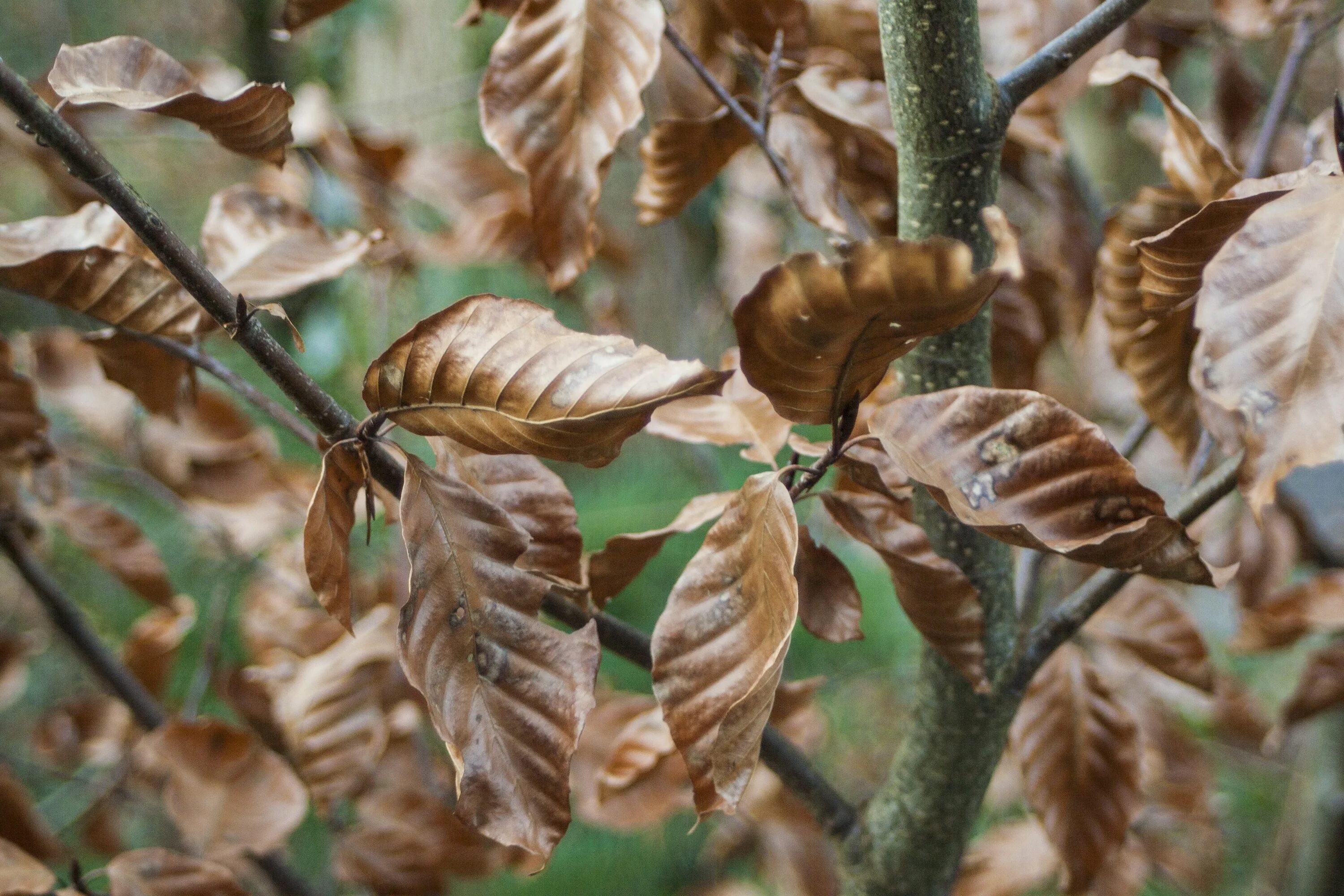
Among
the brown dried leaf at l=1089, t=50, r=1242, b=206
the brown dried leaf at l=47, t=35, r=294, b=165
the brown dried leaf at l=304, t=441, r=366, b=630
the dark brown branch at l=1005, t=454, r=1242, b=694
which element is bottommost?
the dark brown branch at l=1005, t=454, r=1242, b=694

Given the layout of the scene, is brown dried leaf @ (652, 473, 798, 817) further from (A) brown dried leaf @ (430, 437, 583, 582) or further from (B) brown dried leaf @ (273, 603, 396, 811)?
(B) brown dried leaf @ (273, 603, 396, 811)

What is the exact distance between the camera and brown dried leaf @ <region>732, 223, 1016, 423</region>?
0.20 meters

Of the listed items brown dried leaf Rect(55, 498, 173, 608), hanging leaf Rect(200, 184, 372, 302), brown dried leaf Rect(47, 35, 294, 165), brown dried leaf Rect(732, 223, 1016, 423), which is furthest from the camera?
brown dried leaf Rect(55, 498, 173, 608)

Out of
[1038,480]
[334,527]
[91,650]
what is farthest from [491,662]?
[91,650]

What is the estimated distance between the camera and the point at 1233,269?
0.85ft

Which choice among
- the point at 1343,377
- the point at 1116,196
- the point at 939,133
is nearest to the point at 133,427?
the point at 939,133

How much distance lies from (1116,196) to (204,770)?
1.66 meters

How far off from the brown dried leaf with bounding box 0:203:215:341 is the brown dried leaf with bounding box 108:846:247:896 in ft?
1.01

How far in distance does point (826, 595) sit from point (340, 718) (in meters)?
0.37

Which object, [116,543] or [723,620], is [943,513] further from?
[116,543]

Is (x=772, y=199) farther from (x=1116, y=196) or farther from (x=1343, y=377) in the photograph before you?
(x=1343, y=377)

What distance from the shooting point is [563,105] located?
42 centimetres

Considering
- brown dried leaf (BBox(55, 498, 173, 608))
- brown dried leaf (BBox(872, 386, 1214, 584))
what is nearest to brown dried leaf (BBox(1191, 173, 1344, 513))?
brown dried leaf (BBox(872, 386, 1214, 584))

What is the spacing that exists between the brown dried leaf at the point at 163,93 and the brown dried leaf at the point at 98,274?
6 centimetres
